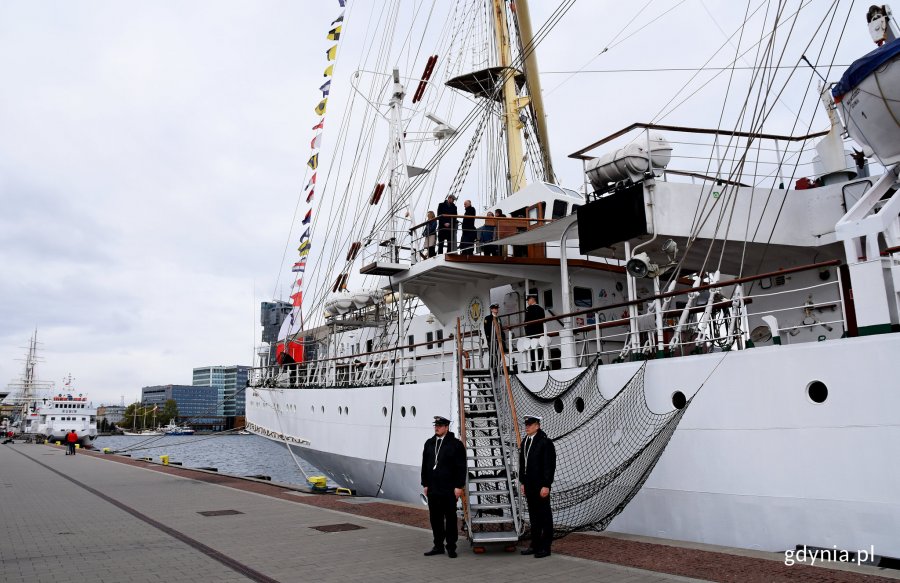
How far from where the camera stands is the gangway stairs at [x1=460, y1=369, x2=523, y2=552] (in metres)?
7.11

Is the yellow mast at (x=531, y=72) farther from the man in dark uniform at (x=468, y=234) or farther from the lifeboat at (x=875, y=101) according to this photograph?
the lifeboat at (x=875, y=101)

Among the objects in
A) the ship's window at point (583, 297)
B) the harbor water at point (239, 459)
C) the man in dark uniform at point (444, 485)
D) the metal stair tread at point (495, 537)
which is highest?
the ship's window at point (583, 297)

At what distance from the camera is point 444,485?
6922 mm

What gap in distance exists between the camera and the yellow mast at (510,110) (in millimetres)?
18547

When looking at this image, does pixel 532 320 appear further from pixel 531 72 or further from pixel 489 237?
pixel 531 72

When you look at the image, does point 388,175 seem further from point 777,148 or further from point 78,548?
point 78,548

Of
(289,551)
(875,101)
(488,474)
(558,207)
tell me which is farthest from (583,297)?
(289,551)

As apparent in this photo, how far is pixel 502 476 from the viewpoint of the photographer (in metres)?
8.08

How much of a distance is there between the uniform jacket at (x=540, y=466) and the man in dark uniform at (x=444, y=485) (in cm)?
75

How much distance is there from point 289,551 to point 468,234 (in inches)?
321

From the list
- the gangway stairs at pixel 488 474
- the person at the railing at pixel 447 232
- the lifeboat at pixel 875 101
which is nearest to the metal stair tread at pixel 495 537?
the gangway stairs at pixel 488 474

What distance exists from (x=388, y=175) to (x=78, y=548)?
12761 mm

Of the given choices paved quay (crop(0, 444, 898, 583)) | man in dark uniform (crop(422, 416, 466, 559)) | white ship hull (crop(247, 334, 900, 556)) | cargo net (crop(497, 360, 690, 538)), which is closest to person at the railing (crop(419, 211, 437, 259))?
cargo net (crop(497, 360, 690, 538))

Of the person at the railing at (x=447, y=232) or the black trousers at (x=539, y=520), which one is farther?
the person at the railing at (x=447, y=232)
